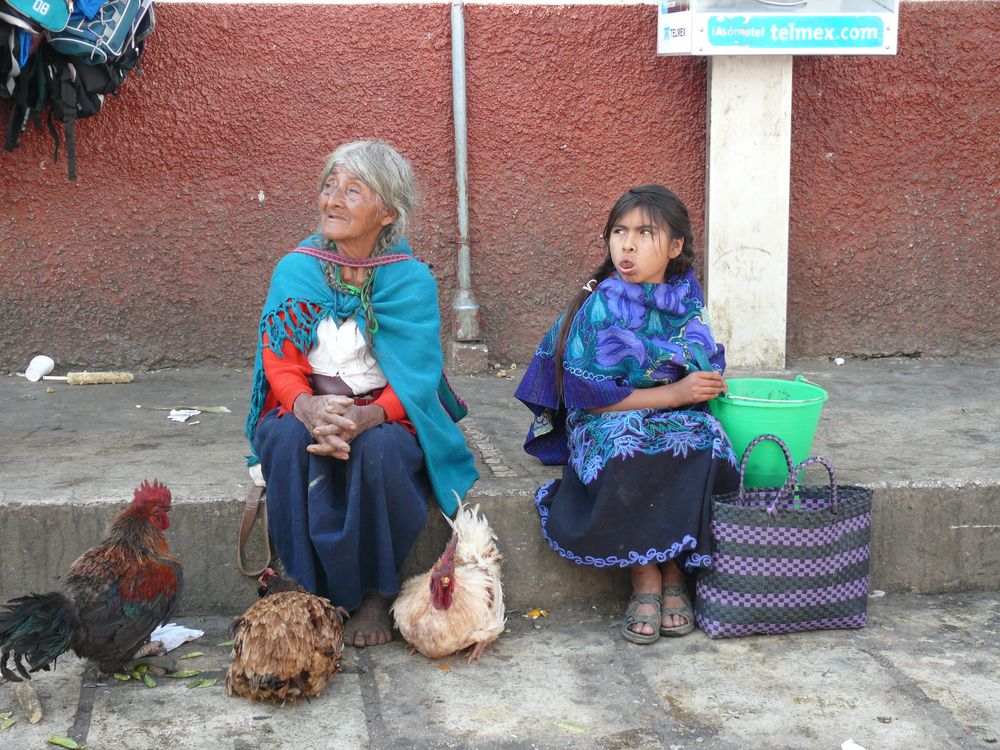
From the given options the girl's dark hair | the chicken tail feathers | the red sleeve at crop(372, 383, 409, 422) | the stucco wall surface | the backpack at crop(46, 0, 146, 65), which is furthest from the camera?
the stucco wall surface

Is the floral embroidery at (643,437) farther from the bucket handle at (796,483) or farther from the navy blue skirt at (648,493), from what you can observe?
the bucket handle at (796,483)

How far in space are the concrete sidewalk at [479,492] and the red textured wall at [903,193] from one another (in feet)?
3.30

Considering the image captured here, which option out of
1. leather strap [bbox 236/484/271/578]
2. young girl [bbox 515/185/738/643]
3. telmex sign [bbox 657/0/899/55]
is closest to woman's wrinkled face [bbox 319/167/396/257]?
young girl [bbox 515/185/738/643]

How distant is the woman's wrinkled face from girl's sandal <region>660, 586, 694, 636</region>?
4.95ft

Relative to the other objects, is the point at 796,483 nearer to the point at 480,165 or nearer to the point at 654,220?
the point at 654,220

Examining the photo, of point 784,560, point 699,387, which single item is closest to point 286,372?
point 699,387

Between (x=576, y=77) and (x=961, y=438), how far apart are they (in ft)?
7.51

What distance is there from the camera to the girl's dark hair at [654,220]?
3.77 m

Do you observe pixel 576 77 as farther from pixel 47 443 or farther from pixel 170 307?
pixel 47 443

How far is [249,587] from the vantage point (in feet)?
12.5

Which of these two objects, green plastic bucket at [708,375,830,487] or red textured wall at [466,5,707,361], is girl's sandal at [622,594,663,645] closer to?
green plastic bucket at [708,375,830,487]

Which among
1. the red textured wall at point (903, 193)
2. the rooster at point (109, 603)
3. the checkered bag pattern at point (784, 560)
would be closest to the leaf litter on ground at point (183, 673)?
the rooster at point (109, 603)

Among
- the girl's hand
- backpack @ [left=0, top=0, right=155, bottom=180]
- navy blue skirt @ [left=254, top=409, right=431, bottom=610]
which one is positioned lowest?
navy blue skirt @ [left=254, top=409, right=431, bottom=610]

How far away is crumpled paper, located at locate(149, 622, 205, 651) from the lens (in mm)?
3545
